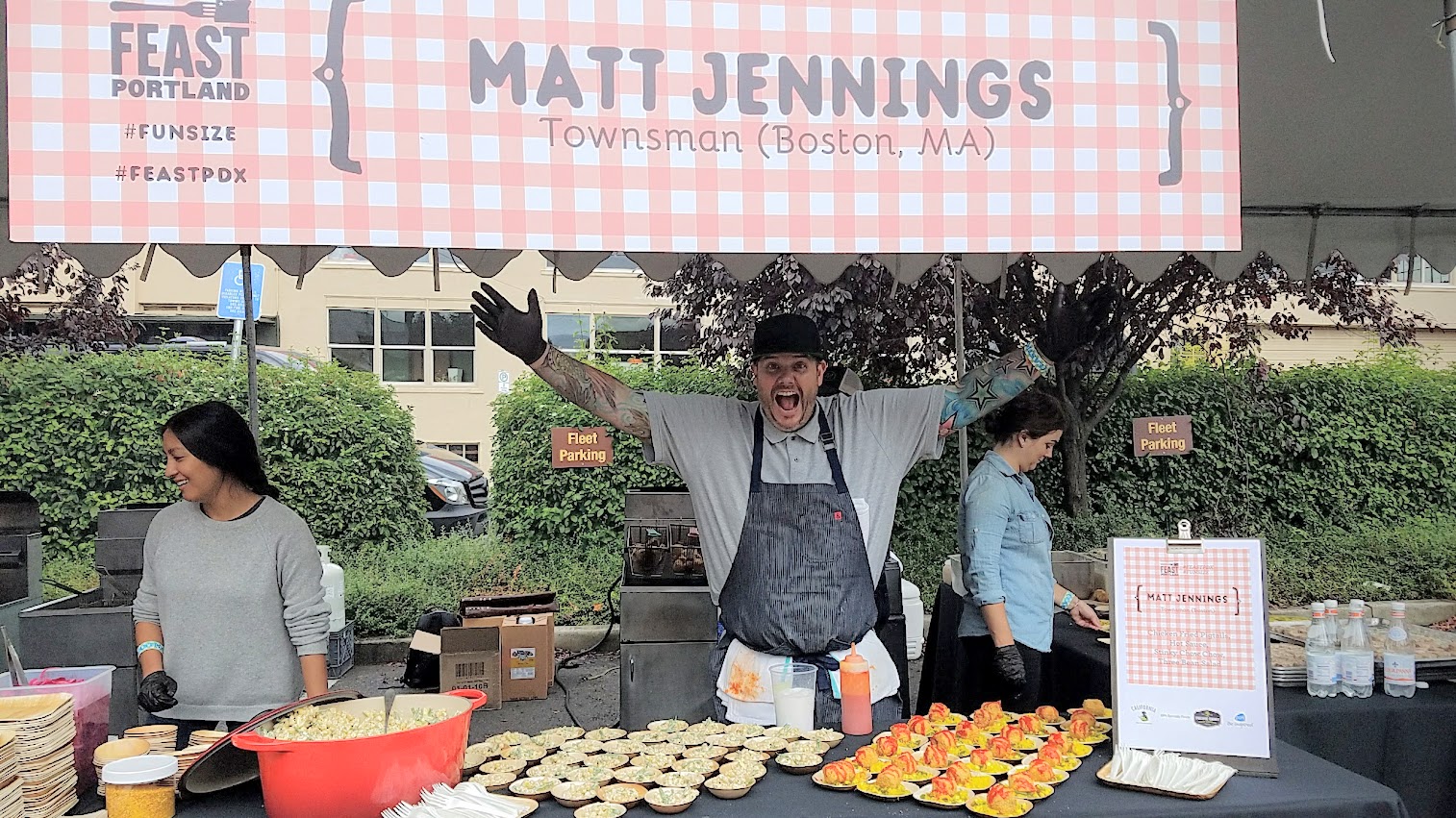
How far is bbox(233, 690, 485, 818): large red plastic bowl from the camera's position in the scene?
166 centimetres

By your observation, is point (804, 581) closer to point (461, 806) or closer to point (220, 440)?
point (461, 806)

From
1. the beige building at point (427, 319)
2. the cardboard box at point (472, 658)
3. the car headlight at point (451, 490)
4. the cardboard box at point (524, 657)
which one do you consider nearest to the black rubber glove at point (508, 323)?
the cardboard box at point (472, 658)

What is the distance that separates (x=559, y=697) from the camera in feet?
18.7

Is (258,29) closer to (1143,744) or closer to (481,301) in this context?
(481,301)

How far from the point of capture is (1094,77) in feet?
6.19

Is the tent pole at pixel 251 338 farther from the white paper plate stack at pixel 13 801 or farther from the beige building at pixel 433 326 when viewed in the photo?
the beige building at pixel 433 326

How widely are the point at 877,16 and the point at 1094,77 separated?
44cm

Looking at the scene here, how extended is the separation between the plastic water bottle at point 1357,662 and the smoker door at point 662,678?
8.19ft

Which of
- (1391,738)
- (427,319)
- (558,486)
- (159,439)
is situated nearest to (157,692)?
(1391,738)

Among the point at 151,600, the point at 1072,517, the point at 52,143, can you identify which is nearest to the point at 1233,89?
the point at 52,143

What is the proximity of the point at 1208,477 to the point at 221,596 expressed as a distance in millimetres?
7403

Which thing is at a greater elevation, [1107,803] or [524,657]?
[1107,803]

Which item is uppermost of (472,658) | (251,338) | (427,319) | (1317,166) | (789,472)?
(427,319)

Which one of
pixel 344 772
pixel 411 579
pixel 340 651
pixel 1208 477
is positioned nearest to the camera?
pixel 344 772
